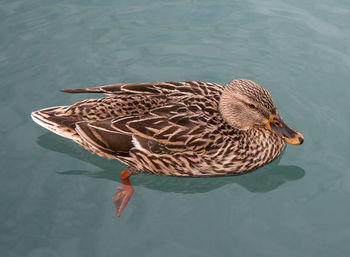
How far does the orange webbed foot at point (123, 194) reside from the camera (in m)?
4.55

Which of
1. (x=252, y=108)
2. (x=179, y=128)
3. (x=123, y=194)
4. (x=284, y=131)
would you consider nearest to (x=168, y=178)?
(x=123, y=194)

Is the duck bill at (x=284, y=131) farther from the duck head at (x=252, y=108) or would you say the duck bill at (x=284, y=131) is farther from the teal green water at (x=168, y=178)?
the teal green water at (x=168, y=178)

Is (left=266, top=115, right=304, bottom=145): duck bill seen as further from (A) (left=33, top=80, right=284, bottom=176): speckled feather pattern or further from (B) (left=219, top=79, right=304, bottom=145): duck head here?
(A) (left=33, top=80, right=284, bottom=176): speckled feather pattern

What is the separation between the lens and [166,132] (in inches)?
177

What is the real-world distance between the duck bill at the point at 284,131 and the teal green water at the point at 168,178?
536 mm

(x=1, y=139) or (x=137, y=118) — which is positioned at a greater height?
(x=137, y=118)

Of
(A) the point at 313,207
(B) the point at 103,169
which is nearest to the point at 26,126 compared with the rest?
(B) the point at 103,169

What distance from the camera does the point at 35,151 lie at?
5195 millimetres

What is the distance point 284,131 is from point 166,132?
1329mm

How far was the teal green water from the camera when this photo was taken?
432 centimetres

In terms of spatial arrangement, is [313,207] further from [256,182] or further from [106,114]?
[106,114]

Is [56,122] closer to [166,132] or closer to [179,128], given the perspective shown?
[166,132]

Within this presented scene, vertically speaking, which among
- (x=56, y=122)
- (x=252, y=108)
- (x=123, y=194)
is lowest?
(x=123, y=194)
